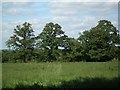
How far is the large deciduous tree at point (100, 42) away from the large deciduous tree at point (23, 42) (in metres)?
8.01

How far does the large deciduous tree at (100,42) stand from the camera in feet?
134

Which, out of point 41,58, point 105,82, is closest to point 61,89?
point 105,82

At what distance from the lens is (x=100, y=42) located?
43.5 meters

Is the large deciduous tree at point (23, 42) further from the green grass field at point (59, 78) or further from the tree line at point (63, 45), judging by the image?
the green grass field at point (59, 78)

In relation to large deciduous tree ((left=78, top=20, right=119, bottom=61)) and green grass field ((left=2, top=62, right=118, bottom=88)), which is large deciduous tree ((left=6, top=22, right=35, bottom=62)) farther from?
green grass field ((left=2, top=62, right=118, bottom=88))

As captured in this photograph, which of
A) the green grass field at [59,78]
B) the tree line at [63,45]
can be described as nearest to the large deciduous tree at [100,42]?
the tree line at [63,45]

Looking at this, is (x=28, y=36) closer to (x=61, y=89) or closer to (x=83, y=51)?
(x=83, y=51)

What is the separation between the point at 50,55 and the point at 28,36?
538 cm

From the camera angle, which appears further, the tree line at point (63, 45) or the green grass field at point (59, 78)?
the tree line at point (63, 45)

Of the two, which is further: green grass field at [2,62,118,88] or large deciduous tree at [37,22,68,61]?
large deciduous tree at [37,22,68,61]

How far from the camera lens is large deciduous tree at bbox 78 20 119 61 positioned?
4083 cm

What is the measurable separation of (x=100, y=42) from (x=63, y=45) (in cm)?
580

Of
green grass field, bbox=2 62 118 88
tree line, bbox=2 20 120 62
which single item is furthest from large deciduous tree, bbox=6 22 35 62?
green grass field, bbox=2 62 118 88

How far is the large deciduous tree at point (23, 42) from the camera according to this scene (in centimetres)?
4231
